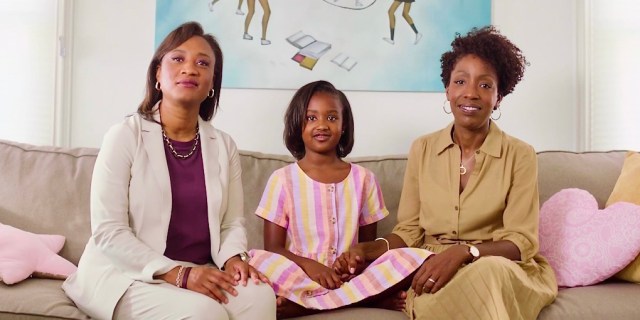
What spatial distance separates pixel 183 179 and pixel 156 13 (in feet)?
4.04

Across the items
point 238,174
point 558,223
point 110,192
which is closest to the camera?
point 110,192

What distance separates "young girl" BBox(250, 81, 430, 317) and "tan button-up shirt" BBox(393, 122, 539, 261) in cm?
15

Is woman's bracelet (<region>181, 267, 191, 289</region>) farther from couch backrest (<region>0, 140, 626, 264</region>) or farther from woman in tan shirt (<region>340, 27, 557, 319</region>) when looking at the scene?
couch backrest (<region>0, 140, 626, 264</region>)

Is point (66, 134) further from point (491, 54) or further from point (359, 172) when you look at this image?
point (491, 54)

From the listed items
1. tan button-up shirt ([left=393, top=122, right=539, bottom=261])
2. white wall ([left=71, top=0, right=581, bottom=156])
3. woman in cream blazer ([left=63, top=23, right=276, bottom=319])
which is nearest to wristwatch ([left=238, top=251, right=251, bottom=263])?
woman in cream blazer ([left=63, top=23, right=276, bottom=319])

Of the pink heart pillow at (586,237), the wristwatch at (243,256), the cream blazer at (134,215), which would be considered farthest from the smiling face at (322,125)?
the pink heart pillow at (586,237)

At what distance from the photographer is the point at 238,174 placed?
195 centimetres

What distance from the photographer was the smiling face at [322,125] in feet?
6.93

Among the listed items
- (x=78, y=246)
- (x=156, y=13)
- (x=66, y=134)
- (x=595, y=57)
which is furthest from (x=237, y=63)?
(x=595, y=57)

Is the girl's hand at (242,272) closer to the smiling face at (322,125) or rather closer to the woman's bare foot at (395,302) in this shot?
the woman's bare foot at (395,302)

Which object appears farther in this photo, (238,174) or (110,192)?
(238,174)

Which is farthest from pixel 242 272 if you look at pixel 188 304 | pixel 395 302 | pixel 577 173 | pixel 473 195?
pixel 577 173

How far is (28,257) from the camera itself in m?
1.88

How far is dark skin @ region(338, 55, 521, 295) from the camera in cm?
183
